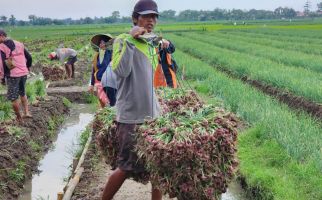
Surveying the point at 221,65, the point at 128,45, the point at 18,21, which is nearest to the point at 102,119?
the point at 128,45

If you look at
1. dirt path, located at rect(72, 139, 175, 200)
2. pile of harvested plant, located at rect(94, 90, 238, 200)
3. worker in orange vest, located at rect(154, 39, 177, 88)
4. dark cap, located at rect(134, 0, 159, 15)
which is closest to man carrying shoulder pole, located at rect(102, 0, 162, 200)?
dark cap, located at rect(134, 0, 159, 15)

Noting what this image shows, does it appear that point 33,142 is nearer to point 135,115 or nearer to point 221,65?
point 135,115

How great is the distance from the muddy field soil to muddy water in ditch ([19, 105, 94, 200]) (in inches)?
4.3

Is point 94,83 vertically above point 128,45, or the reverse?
point 128,45

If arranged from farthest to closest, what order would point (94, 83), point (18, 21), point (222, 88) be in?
point (18, 21)
point (222, 88)
point (94, 83)

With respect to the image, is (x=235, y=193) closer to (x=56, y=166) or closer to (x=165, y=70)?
(x=165, y=70)

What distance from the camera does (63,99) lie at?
33.7 ft

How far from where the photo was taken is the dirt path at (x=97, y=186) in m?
4.61

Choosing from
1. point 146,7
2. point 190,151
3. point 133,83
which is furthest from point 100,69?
point 190,151

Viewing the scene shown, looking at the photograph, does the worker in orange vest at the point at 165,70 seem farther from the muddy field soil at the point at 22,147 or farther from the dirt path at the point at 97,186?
the muddy field soil at the point at 22,147

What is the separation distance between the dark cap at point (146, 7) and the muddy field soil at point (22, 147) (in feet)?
8.58

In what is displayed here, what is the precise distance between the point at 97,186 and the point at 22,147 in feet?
5.90

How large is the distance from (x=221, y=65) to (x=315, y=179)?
11.4m

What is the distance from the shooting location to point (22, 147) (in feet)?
20.5
